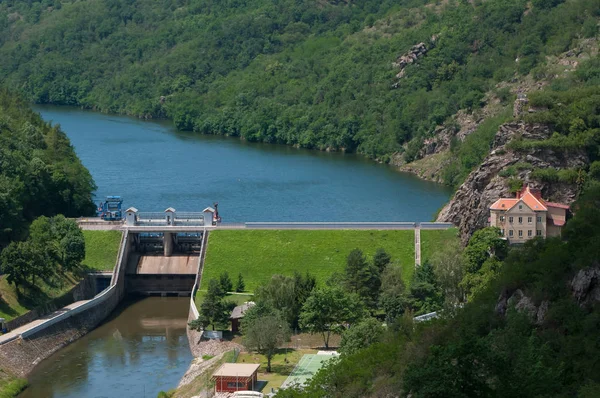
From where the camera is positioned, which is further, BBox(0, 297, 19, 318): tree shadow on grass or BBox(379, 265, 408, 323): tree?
BBox(0, 297, 19, 318): tree shadow on grass

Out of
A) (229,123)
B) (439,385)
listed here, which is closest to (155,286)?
(439,385)

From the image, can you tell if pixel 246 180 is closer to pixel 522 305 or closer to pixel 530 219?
pixel 530 219

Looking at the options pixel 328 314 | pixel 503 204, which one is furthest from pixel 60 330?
pixel 503 204

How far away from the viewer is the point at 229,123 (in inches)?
6732

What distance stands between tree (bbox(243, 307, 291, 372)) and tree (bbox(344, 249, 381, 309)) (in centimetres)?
772

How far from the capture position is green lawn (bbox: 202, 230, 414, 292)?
88750 millimetres

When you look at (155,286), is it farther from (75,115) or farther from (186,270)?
(75,115)

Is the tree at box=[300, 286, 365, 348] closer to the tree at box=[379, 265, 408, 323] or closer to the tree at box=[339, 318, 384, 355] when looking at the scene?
the tree at box=[379, 265, 408, 323]

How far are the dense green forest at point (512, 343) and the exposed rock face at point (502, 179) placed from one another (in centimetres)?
2062

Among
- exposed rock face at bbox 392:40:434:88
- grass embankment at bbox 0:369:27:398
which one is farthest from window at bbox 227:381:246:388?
exposed rock face at bbox 392:40:434:88

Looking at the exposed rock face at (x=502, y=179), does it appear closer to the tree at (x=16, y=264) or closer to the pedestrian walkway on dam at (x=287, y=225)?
the pedestrian walkway on dam at (x=287, y=225)

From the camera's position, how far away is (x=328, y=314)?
251 feet

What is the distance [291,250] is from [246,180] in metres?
37.2

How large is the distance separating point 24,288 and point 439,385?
39.5m
